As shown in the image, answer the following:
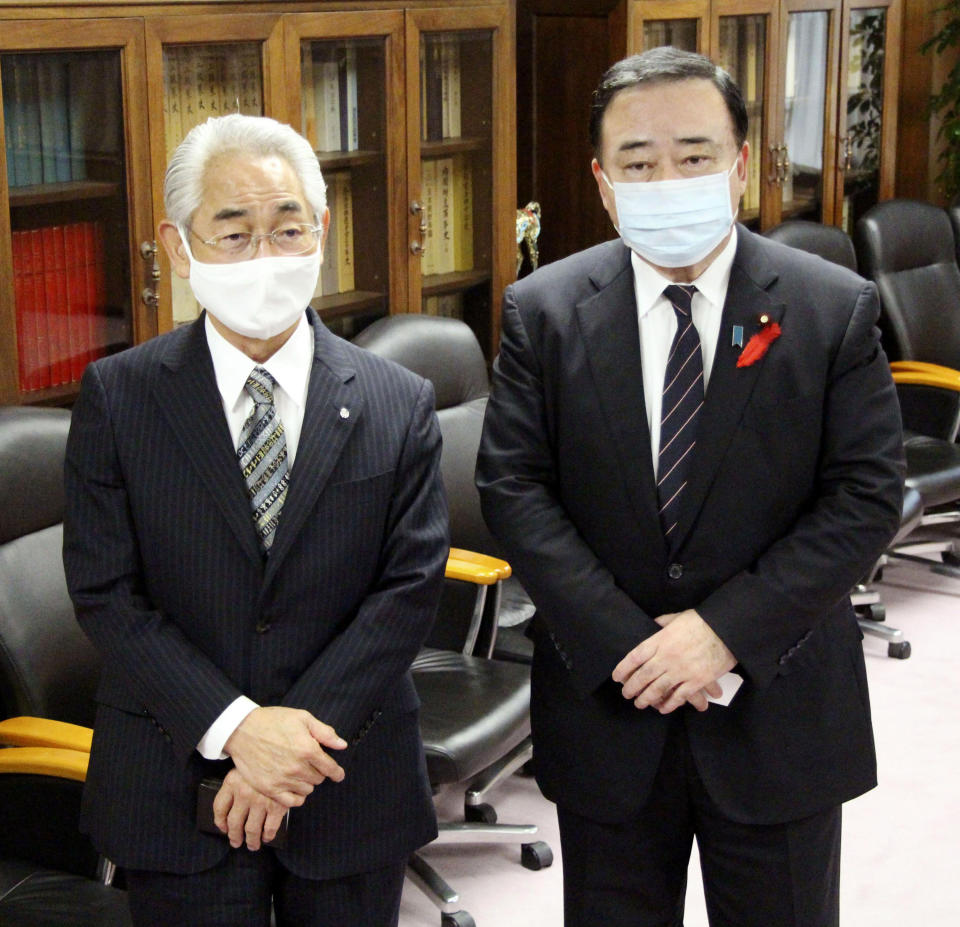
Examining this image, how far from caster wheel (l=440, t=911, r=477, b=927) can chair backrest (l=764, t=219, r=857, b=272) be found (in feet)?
8.37

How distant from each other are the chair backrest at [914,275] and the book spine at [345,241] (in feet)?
6.65

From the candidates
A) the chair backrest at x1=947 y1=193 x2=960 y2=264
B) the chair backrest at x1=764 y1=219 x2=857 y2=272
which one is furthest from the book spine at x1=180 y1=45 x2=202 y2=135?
the chair backrest at x1=947 y1=193 x2=960 y2=264

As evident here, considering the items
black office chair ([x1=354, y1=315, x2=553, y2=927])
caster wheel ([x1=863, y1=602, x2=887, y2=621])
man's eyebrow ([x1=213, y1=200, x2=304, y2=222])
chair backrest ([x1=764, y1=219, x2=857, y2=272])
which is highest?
man's eyebrow ([x1=213, y1=200, x2=304, y2=222])

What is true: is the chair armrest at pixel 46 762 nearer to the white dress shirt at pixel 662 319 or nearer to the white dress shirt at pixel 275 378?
the white dress shirt at pixel 275 378

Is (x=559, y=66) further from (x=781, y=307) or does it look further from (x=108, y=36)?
(x=781, y=307)

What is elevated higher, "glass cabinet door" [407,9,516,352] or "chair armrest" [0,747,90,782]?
"glass cabinet door" [407,9,516,352]

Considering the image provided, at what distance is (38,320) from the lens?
9.66 ft

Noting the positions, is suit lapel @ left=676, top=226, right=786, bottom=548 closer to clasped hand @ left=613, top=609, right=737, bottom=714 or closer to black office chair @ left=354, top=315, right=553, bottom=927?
clasped hand @ left=613, top=609, right=737, bottom=714

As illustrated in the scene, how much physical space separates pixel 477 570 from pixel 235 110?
110cm

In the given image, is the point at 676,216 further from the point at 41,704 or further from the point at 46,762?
the point at 41,704

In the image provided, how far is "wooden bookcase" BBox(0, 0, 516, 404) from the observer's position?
284 cm

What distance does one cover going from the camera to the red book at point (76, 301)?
2965 mm

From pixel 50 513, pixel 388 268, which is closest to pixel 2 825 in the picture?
pixel 50 513

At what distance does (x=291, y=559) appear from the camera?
1.82m
